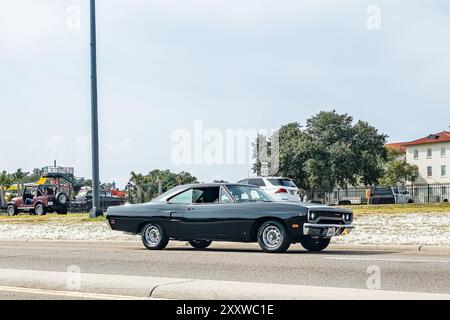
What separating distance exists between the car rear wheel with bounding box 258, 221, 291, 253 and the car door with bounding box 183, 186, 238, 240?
0.63 meters

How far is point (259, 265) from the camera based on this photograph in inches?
469

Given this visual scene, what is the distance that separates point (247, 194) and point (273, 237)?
135 centimetres

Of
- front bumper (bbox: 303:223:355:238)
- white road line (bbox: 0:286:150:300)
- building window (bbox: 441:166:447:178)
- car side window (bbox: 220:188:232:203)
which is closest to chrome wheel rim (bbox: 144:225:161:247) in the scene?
car side window (bbox: 220:188:232:203)

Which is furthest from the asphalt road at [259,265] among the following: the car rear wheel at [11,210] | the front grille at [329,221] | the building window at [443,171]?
the building window at [443,171]

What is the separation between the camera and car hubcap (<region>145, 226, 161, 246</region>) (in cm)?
1595

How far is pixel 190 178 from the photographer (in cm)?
15688

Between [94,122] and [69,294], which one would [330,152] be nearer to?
[94,122]

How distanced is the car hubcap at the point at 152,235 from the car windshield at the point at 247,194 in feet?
6.78

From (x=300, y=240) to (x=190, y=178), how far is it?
468ft

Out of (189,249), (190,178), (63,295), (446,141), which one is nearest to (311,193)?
Result: (189,249)

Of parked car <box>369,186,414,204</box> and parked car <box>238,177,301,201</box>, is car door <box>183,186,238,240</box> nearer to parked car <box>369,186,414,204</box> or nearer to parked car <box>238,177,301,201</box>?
parked car <box>238,177,301,201</box>

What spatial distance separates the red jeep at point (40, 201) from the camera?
41094mm
